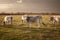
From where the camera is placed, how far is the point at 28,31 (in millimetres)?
2199

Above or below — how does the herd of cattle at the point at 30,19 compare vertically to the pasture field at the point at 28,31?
above

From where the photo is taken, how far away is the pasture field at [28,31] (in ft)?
7.18

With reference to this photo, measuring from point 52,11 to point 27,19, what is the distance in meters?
0.36

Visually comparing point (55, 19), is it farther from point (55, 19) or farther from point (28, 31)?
point (28, 31)

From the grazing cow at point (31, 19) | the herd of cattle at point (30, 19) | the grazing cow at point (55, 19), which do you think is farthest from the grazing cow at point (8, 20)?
the grazing cow at point (55, 19)

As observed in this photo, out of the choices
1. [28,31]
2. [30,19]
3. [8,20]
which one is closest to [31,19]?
[30,19]

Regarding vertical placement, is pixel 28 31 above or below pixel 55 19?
below

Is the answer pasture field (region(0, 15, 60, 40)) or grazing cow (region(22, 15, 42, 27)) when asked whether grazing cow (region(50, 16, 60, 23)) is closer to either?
pasture field (region(0, 15, 60, 40))

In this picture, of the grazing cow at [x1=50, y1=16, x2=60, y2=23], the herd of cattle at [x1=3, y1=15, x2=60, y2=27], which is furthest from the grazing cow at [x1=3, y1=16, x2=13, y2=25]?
the grazing cow at [x1=50, y1=16, x2=60, y2=23]

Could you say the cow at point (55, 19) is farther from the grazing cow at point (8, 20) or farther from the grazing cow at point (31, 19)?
the grazing cow at point (8, 20)

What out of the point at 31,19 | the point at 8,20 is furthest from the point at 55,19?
the point at 8,20

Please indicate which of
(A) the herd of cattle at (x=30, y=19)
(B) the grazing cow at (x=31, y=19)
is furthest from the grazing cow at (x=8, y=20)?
(B) the grazing cow at (x=31, y=19)

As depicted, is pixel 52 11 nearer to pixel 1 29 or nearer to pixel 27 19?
pixel 27 19

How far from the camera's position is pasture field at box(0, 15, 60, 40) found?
7.18 ft
